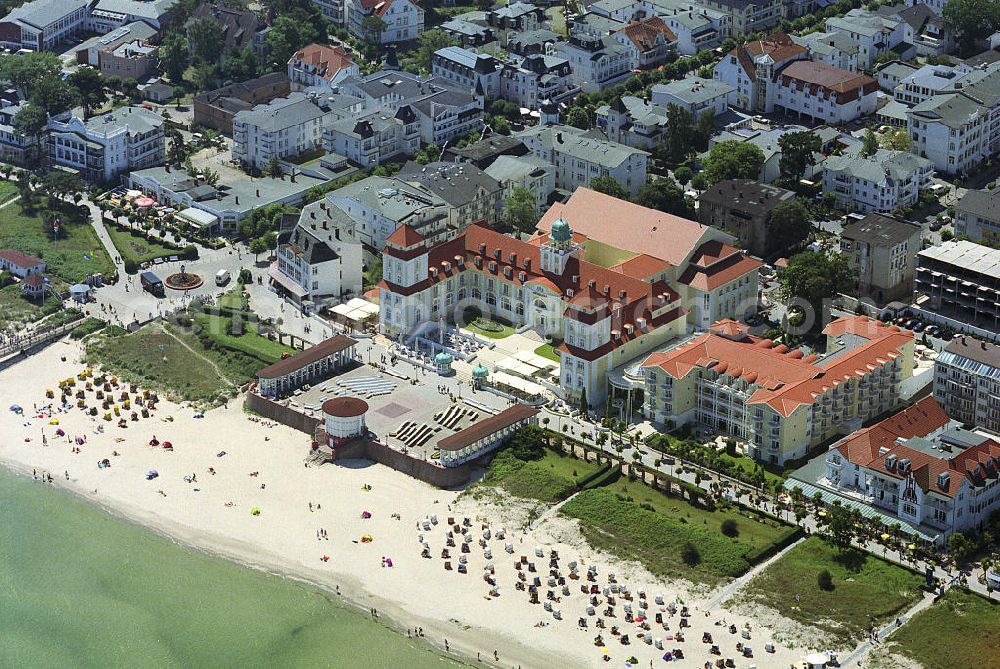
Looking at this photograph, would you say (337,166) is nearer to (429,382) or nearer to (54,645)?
(429,382)

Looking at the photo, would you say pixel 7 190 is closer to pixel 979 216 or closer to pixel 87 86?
pixel 87 86

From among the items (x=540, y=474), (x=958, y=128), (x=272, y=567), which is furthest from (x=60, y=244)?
(x=958, y=128)

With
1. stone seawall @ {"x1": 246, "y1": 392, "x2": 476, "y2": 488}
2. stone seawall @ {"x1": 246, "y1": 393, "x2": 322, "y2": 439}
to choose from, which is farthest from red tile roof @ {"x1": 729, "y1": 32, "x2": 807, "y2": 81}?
stone seawall @ {"x1": 246, "y1": 392, "x2": 476, "y2": 488}

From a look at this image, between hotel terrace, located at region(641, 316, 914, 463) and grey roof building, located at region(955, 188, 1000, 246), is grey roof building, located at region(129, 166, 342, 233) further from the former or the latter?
grey roof building, located at region(955, 188, 1000, 246)

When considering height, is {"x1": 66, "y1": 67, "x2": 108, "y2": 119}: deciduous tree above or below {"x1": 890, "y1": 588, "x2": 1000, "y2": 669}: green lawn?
above

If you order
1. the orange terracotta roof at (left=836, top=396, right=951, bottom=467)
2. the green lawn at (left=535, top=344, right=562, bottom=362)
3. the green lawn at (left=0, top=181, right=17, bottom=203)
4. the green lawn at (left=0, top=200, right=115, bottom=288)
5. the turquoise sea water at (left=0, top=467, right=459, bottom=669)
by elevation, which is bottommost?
the turquoise sea water at (left=0, top=467, right=459, bottom=669)

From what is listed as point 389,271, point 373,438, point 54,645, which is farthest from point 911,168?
point 54,645
